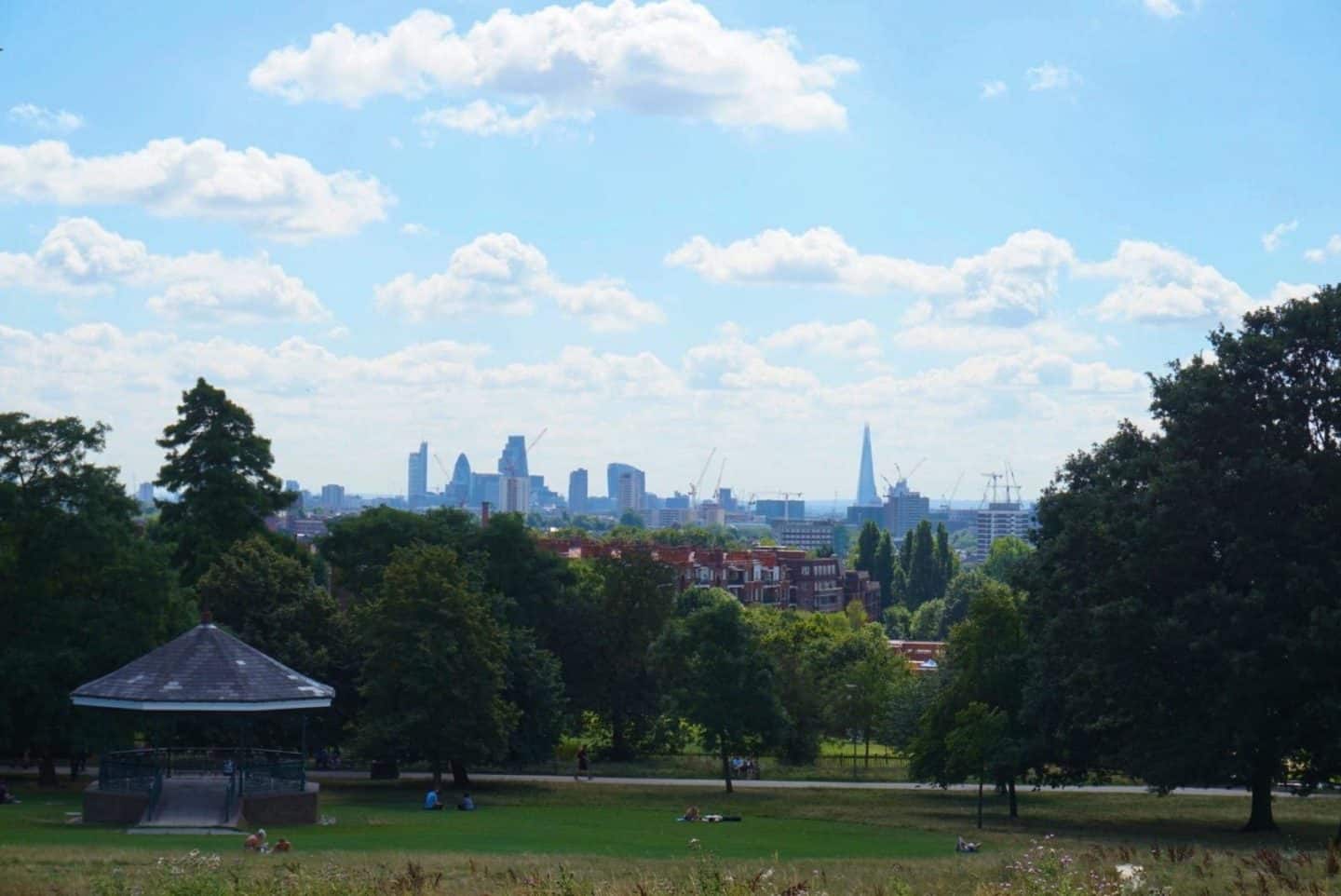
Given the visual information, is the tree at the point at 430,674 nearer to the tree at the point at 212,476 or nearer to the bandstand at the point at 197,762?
the bandstand at the point at 197,762

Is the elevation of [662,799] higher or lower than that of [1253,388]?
lower

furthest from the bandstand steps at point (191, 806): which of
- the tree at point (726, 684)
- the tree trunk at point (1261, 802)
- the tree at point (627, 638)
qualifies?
the tree trunk at point (1261, 802)

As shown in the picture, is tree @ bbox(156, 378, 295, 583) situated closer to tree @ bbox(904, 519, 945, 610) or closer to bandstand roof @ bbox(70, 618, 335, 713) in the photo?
bandstand roof @ bbox(70, 618, 335, 713)

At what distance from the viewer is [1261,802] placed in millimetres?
40344

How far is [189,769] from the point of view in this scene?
4425cm

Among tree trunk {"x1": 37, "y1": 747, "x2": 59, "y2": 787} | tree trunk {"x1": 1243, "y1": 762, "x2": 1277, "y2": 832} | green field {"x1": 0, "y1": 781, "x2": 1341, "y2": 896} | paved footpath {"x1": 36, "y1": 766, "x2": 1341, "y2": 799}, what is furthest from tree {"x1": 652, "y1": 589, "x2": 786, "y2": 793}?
tree trunk {"x1": 37, "y1": 747, "x2": 59, "y2": 787}

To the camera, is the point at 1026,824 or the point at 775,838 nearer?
the point at 775,838

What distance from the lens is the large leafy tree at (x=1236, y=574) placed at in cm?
3634

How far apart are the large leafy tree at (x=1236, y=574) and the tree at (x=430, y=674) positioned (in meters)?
19.9

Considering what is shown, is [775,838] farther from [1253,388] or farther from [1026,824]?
[1253,388]

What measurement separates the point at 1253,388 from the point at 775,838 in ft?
53.7

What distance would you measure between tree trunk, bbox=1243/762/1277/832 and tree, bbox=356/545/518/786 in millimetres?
23680

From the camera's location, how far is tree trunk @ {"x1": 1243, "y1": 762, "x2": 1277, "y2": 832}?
40.0m

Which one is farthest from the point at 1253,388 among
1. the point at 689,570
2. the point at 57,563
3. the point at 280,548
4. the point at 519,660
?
the point at 689,570
